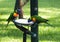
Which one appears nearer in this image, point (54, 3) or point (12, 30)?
point (12, 30)

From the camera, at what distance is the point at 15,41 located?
7.92 meters

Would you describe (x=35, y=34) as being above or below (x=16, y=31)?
above

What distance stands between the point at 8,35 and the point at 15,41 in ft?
1.98

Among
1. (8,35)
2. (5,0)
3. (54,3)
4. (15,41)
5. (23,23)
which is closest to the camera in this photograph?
(23,23)

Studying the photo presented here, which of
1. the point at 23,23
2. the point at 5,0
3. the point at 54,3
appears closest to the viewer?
the point at 23,23

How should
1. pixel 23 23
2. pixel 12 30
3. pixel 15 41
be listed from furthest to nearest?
pixel 12 30 → pixel 15 41 → pixel 23 23

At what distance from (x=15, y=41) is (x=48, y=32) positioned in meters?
1.25

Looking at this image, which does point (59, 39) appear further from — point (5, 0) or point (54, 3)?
point (5, 0)

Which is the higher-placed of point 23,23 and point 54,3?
point 23,23

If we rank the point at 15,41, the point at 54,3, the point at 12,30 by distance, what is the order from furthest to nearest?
the point at 54,3 → the point at 12,30 → the point at 15,41

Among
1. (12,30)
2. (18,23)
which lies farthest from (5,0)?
(18,23)

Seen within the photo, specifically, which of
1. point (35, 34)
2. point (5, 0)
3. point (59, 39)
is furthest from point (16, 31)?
point (5, 0)

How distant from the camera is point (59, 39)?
806cm

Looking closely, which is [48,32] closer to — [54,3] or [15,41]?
[15,41]
